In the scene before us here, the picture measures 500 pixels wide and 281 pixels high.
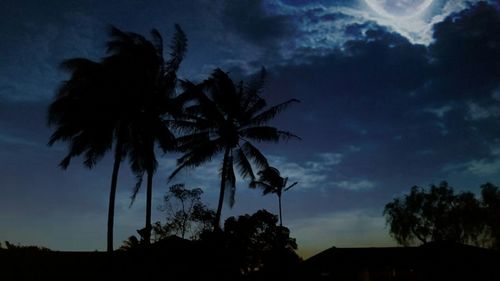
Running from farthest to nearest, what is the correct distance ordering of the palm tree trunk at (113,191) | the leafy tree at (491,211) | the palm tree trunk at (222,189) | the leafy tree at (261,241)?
the leafy tree at (491,211)
the leafy tree at (261,241)
the palm tree trunk at (222,189)
the palm tree trunk at (113,191)

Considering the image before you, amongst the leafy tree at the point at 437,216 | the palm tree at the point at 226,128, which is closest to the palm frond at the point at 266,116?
the palm tree at the point at 226,128

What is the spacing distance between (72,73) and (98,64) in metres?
1.36

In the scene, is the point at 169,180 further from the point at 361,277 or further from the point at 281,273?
the point at 361,277

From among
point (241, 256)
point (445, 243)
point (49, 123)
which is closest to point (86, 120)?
point (49, 123)

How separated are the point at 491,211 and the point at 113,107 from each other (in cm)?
3851

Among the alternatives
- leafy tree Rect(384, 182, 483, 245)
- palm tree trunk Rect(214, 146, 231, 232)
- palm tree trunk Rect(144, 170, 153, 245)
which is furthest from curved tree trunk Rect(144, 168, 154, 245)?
leafy tree Rect(384, 182, 483, 245)

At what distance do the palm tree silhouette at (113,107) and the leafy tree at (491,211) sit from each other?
35.1m

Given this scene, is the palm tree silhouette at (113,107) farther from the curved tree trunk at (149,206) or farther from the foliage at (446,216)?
the foliage at (446,216)

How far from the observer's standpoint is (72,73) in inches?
906

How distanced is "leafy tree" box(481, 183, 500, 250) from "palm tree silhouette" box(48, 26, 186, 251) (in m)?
35.1

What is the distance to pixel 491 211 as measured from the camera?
44.7 metres

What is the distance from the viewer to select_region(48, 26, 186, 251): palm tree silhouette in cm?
2272

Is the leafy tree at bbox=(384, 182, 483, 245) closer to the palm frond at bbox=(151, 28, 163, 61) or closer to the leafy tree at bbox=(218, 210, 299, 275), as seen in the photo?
the leafy tree at bbox=(218, 210, 299, 275)

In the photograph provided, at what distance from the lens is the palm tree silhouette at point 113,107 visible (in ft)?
74.5
